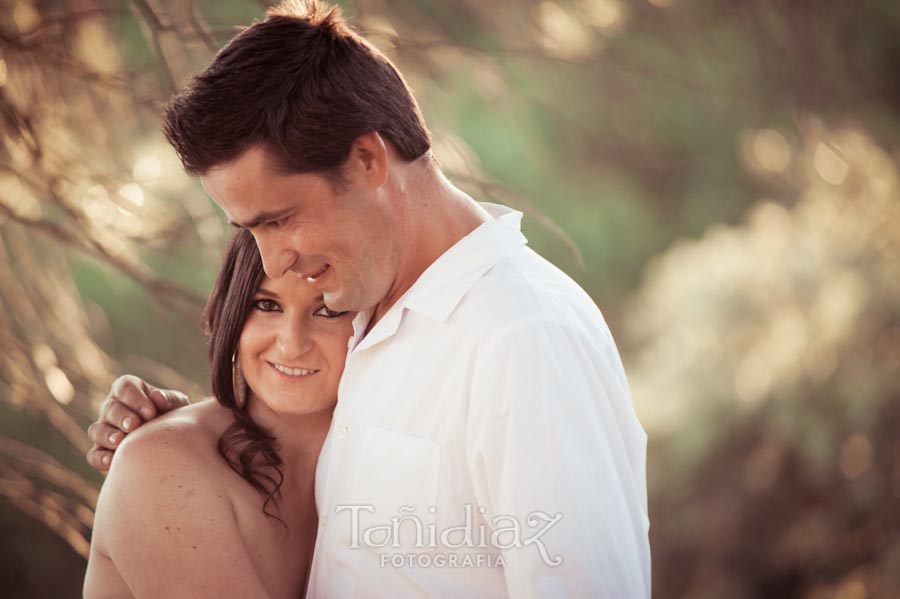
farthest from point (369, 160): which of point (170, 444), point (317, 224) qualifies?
point (170, 444)

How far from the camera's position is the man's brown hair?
1.68 metres

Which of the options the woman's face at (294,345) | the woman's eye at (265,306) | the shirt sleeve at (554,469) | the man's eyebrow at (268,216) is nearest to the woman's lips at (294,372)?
the woman's face at (294,345)

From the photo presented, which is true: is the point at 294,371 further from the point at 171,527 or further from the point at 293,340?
the point at 171,527

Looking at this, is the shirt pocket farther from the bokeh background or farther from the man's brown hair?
the bokeh background

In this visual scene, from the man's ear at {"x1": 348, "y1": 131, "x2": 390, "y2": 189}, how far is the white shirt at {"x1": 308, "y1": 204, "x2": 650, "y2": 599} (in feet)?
0.59

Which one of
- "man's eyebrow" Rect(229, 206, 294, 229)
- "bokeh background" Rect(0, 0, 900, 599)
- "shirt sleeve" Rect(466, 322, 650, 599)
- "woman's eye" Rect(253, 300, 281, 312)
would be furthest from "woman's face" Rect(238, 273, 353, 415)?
"bokeh background" Rect(0, 0, 900, 599)

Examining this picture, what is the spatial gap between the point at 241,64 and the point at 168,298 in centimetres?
143

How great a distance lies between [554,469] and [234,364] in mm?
868

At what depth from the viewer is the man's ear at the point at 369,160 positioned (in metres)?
1.75

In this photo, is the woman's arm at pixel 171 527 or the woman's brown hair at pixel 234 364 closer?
the woman's arm at pixel 171 527

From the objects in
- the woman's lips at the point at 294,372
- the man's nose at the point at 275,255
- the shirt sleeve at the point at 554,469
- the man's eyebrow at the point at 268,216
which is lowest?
the shirt sleeve at the point at 554,469

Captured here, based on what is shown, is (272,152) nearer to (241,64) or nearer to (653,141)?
(241,64)

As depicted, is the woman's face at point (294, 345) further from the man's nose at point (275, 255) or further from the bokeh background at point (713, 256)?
the bokeh background at point (713, 256)

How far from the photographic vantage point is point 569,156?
4605 millimetres
